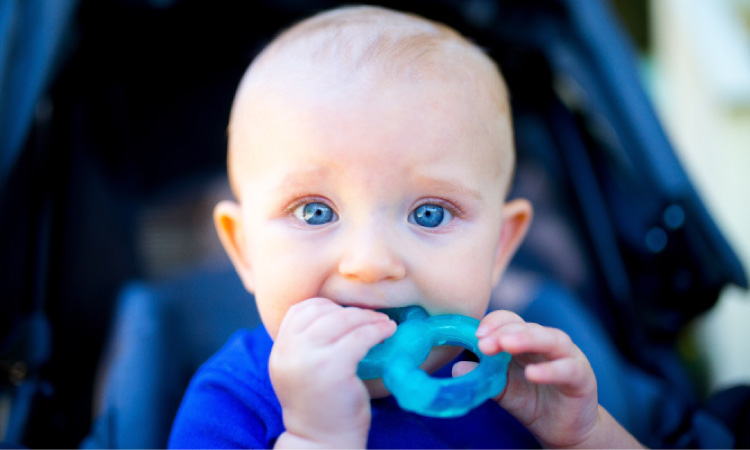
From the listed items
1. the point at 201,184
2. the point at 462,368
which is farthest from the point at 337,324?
the point at 201,184

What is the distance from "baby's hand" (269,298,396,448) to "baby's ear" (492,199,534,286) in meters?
0.30

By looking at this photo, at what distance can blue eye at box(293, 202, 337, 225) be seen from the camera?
609 mm

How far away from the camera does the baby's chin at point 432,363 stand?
1.98ft

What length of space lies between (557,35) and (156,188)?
0.90 m

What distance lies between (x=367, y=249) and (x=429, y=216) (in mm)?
96

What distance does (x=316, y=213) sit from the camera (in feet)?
2.01

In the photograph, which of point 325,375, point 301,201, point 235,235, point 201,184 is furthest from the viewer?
point 201,184

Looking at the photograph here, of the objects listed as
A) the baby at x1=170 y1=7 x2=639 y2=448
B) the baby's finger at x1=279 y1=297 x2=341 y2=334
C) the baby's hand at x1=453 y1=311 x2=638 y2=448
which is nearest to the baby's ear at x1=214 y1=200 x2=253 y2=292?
the baby at x1=170 y1=7 x2=639 y2=448

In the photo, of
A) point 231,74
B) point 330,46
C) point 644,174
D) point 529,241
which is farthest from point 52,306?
point 644,174

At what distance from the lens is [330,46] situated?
66 cm

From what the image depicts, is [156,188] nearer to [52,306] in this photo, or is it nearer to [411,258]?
[52,306]

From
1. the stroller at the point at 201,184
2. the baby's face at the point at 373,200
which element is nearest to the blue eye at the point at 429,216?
the baby's face at the point at 373,200

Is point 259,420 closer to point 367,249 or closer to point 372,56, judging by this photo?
point 367,249

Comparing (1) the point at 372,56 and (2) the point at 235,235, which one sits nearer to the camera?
(1) the point at 372,56
